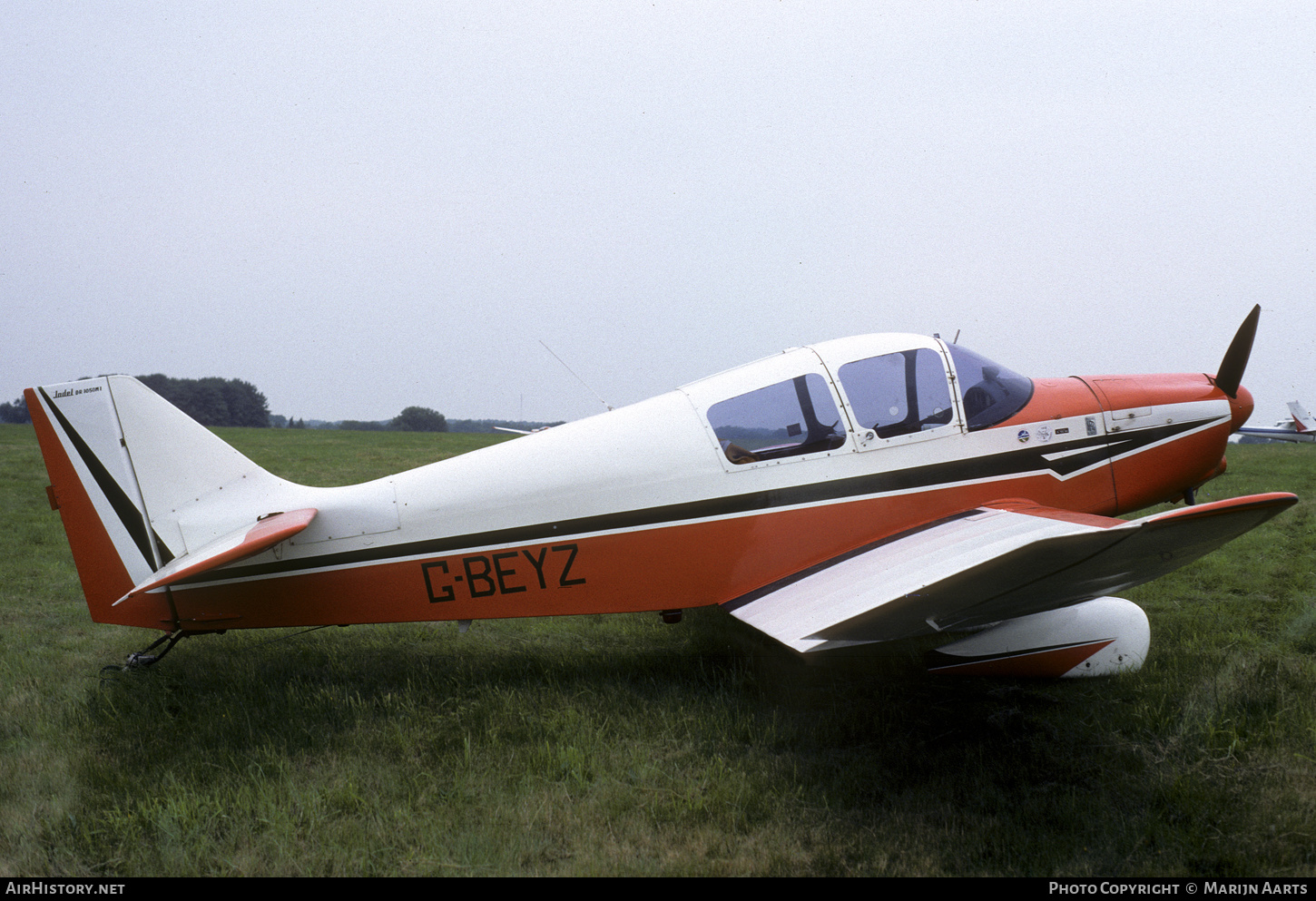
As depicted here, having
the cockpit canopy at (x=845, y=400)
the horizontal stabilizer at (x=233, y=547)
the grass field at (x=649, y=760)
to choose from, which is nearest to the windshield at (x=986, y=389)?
the cockpit canopy at (x=845, y=400)

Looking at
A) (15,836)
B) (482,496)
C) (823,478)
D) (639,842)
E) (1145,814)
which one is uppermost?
(482,496)

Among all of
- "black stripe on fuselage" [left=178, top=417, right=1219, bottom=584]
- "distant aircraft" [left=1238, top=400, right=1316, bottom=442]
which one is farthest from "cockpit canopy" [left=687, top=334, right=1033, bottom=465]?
"distant aircraft" [left=1238, top=400, right=1316, bottom=442]

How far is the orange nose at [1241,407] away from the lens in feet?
17.1

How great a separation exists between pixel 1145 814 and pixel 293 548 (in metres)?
4.64

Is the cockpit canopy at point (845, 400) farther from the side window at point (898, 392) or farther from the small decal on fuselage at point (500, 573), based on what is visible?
the small decal on fuselage at point (500, 573)

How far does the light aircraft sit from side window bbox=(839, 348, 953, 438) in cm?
1

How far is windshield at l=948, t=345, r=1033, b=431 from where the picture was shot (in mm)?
4586

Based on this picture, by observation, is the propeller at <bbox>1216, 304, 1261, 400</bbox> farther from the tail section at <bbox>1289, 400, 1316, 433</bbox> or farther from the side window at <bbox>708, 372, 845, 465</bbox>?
the tail section at <bbox>1289, 400, 1316, 433</bbox>

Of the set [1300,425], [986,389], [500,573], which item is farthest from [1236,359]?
[1300,425]

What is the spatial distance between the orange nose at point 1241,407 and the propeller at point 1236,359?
72mm

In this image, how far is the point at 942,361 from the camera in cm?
466

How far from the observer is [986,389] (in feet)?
15.4

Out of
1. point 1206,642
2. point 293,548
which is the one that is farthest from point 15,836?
point 1206,642

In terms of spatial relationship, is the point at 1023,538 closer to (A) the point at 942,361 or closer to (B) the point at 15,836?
(A) the point at 942,361
